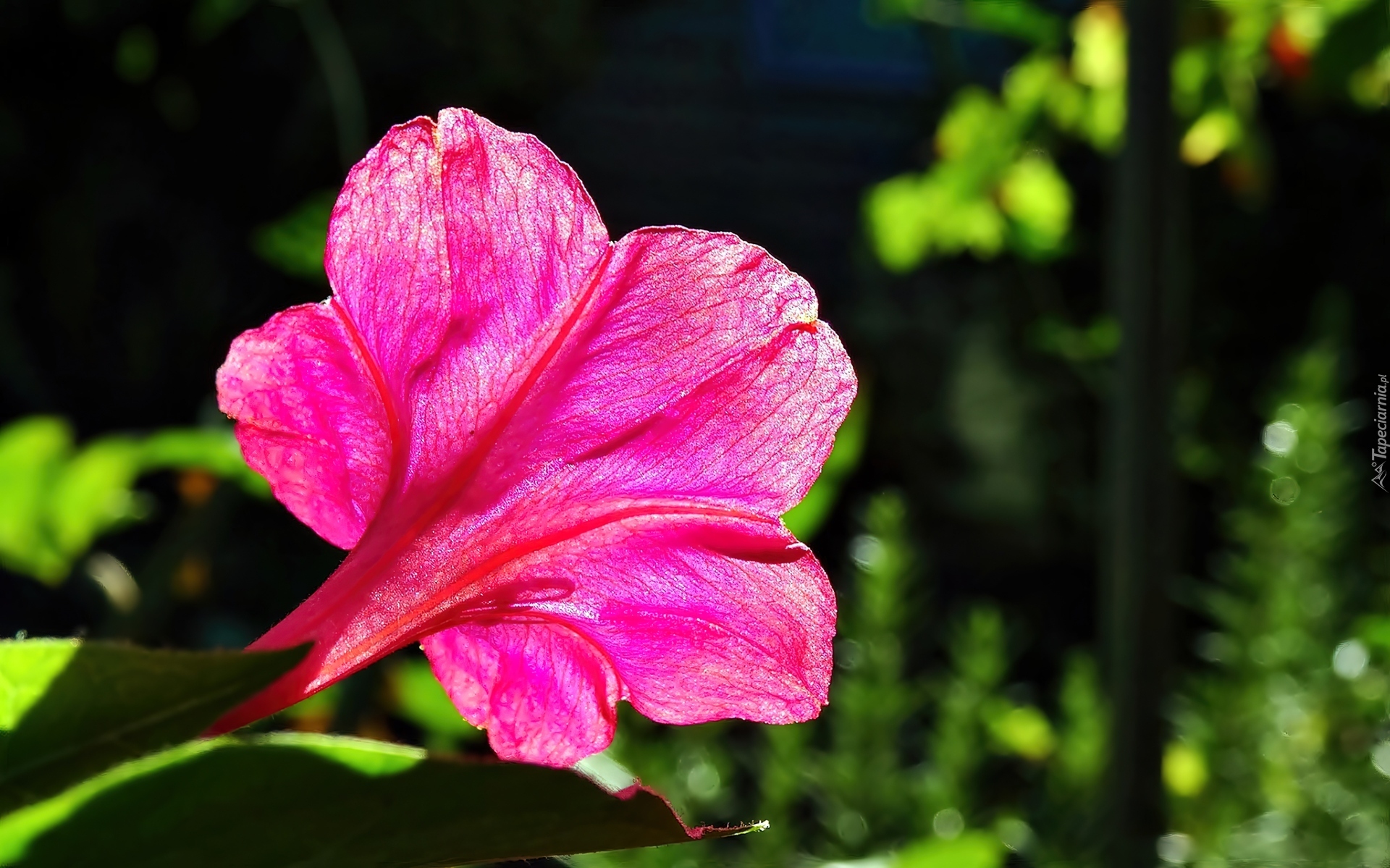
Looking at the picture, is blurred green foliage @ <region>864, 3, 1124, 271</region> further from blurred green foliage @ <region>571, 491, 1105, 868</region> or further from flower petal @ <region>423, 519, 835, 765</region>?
flower petal @ <region>423, 519, 835, 765</region>

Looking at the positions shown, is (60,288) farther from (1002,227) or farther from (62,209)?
(1002,227)

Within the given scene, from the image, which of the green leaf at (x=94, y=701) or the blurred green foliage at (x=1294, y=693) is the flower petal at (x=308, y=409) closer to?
the green leaf at (x=94, y=701)

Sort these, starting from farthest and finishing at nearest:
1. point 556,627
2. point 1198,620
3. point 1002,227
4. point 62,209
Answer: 1. point 62,209
2. point 1198,620
3. point 1002,227
4. point 556,627

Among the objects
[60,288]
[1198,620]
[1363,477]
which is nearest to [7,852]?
[1363,477]

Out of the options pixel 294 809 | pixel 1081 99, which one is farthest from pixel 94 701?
pixel 1081 99

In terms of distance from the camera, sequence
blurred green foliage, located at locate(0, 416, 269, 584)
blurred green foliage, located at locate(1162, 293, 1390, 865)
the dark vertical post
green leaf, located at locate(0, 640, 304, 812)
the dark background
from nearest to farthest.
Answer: green leaf, located at locate(0, 640, 304, 812), the dark vertical post, blurred green foliage, located at locate(0, 416, 269, 584), blurred green foliage, located at locate(1162, 293, 1390, 865), the dark background

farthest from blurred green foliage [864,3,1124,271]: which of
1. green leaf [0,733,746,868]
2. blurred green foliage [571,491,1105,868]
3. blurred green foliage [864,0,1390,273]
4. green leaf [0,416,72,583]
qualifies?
green leaf [0,733,746,868]

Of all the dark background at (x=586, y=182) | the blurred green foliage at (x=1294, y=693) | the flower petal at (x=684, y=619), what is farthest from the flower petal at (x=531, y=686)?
the dark background at (x=586, y=182)
